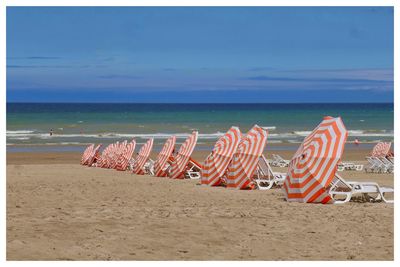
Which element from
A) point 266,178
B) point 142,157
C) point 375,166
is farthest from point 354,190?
point 142,157

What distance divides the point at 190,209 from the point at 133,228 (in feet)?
7.38

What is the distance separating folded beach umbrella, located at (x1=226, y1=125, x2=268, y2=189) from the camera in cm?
Answer: 1524

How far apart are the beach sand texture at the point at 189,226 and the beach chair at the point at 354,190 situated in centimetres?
32

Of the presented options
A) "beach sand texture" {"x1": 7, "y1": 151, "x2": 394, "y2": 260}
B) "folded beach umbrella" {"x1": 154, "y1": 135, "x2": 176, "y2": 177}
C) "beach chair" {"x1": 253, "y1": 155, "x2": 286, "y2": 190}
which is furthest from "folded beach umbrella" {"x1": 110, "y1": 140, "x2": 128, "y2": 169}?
"beach sand texture" {"x1": 7, "y1": 151, "x2": 394, "y2": 260}

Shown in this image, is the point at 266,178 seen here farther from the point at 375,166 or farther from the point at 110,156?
the point at 110,156

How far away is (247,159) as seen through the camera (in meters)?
15.4


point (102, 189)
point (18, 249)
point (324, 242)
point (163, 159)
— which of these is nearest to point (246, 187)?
point (102, 189)

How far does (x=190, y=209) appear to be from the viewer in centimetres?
1188

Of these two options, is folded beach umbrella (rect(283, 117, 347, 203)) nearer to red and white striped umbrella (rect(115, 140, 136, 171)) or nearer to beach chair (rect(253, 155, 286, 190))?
beach chair (rect(253, 155, 286, 190))

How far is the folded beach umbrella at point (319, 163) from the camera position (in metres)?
12.2

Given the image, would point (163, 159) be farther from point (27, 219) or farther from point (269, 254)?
point (269, 254)

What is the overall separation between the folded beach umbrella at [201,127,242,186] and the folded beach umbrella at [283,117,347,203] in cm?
359

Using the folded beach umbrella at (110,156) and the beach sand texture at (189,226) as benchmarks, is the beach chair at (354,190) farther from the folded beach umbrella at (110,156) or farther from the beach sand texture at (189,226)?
the folded beach umbrella at (110,156)

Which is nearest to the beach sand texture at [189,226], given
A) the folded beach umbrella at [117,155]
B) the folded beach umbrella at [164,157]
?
the folded beach umbrella at [164,157]
